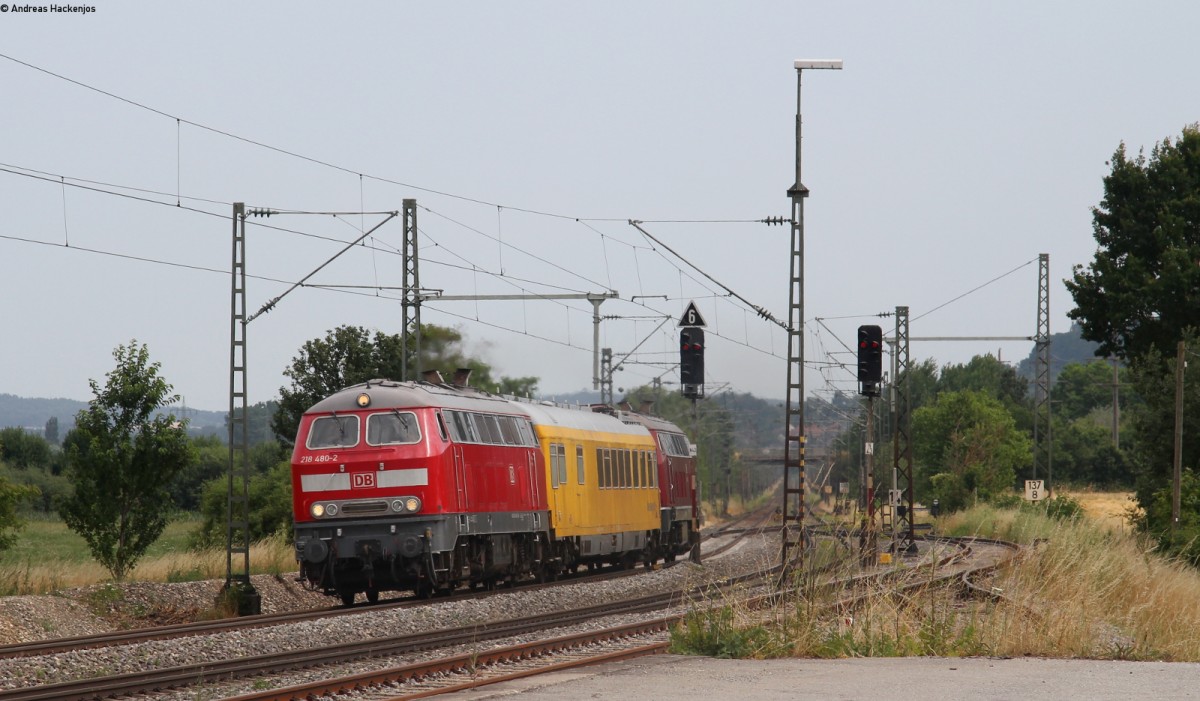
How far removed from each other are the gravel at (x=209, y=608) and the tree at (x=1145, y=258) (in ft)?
72.5

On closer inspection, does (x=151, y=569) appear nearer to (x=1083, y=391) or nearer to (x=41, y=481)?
(x=41, y=481)

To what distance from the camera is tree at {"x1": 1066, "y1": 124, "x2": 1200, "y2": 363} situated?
149 ft

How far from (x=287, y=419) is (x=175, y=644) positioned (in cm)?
3308

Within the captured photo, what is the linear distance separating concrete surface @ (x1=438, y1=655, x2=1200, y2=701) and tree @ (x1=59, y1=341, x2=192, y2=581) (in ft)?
46.0

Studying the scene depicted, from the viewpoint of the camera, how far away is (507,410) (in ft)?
88.2

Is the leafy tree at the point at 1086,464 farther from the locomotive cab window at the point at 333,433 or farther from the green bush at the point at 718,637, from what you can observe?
the green bush at the point at 718,637

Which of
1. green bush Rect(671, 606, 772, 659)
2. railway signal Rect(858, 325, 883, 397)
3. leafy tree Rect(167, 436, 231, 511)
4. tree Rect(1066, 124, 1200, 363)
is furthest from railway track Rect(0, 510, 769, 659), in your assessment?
leafy tree Rect(167, 436, 231, 511)

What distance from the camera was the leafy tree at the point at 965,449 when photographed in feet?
230

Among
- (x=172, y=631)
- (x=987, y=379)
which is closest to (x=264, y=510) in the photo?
(x=172, y=631)

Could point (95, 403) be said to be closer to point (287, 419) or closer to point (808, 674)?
point (808, 674)

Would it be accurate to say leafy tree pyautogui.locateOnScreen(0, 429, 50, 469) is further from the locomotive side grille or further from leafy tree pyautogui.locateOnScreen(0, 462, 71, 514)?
the locomotive side grille

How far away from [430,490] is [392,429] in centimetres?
118

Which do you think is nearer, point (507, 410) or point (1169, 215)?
point (507, 410)

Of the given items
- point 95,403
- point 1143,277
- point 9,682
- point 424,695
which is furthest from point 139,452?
point 1143,277
